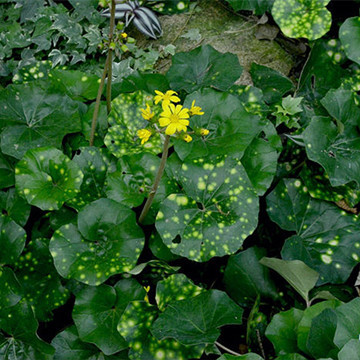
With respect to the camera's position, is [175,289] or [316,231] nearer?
[175,289]

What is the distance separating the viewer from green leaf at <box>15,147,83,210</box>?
1.99m

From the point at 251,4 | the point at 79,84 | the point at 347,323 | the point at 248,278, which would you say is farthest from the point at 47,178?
the point at 251,4

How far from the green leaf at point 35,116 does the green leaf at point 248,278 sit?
1.09 meters

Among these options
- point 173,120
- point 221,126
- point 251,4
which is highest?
point 173,120

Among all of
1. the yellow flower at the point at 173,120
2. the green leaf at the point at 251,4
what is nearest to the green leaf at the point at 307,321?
the yellow flower at the point at 173,120

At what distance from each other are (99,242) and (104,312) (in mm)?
311

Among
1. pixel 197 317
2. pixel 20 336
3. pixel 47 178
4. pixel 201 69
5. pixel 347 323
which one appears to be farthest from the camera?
pixel 201 69

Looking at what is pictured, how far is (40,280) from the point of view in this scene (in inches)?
79.7

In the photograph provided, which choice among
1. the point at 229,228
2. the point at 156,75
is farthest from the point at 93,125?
the point at 229,228

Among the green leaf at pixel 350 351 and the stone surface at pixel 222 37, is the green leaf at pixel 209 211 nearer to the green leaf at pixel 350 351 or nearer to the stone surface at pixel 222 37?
the green leaf at pixel 350 351

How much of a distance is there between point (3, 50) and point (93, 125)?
124 centimetres

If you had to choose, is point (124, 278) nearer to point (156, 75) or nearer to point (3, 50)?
point (156, 75)

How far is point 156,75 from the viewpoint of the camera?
2.42 meters

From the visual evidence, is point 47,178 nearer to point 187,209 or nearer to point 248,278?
point 187,209
